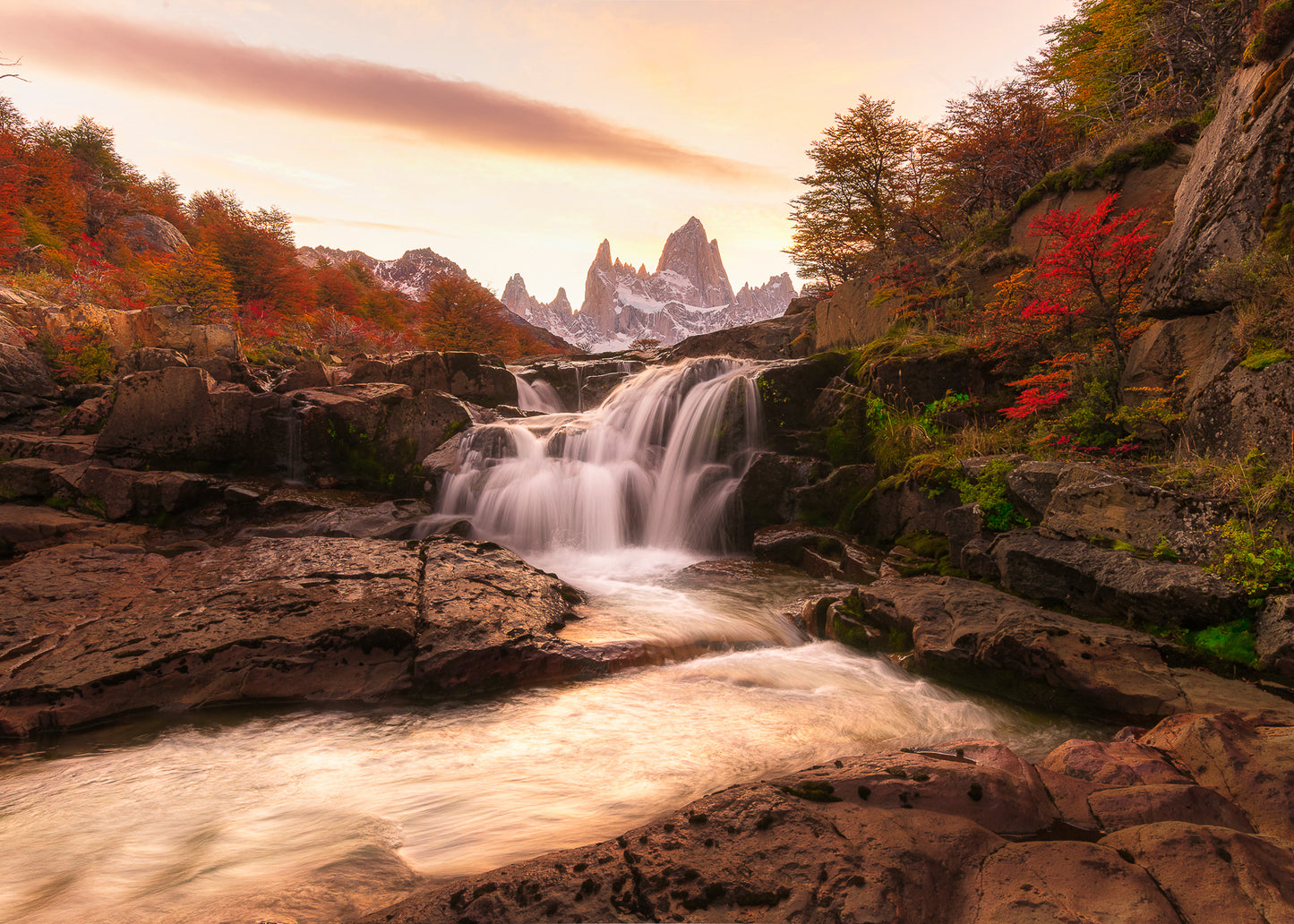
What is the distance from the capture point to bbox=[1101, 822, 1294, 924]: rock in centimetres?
197

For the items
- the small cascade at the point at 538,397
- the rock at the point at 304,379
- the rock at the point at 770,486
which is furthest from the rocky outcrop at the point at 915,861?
the small cascade at the point at 538,397

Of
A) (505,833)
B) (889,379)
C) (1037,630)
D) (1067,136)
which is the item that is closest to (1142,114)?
(1067,136)

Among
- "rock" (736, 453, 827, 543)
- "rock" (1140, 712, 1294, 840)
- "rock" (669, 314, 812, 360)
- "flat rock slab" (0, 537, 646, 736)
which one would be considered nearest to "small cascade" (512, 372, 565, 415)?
"rock" (669, 314, 812, 360)

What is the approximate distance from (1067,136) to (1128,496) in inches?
544

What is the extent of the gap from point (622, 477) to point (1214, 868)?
1070 cm

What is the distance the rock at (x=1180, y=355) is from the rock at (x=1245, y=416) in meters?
0.32

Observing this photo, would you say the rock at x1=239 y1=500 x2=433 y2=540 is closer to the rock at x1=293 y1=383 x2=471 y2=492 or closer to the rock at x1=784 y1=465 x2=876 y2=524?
the rock at x1=293 y1=383 x2=471 y2=492

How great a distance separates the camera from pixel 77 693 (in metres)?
4.59

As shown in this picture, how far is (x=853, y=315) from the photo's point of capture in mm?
16734

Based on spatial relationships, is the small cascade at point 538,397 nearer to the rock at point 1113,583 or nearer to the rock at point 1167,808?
the rock at point 1113,583

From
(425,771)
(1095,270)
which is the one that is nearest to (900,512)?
(1095,270)

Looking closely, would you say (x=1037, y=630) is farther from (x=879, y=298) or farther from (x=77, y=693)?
(x=879, y=298)

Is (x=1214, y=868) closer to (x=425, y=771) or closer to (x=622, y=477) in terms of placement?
(x=425, y=771)

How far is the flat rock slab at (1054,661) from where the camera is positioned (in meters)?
4.16
